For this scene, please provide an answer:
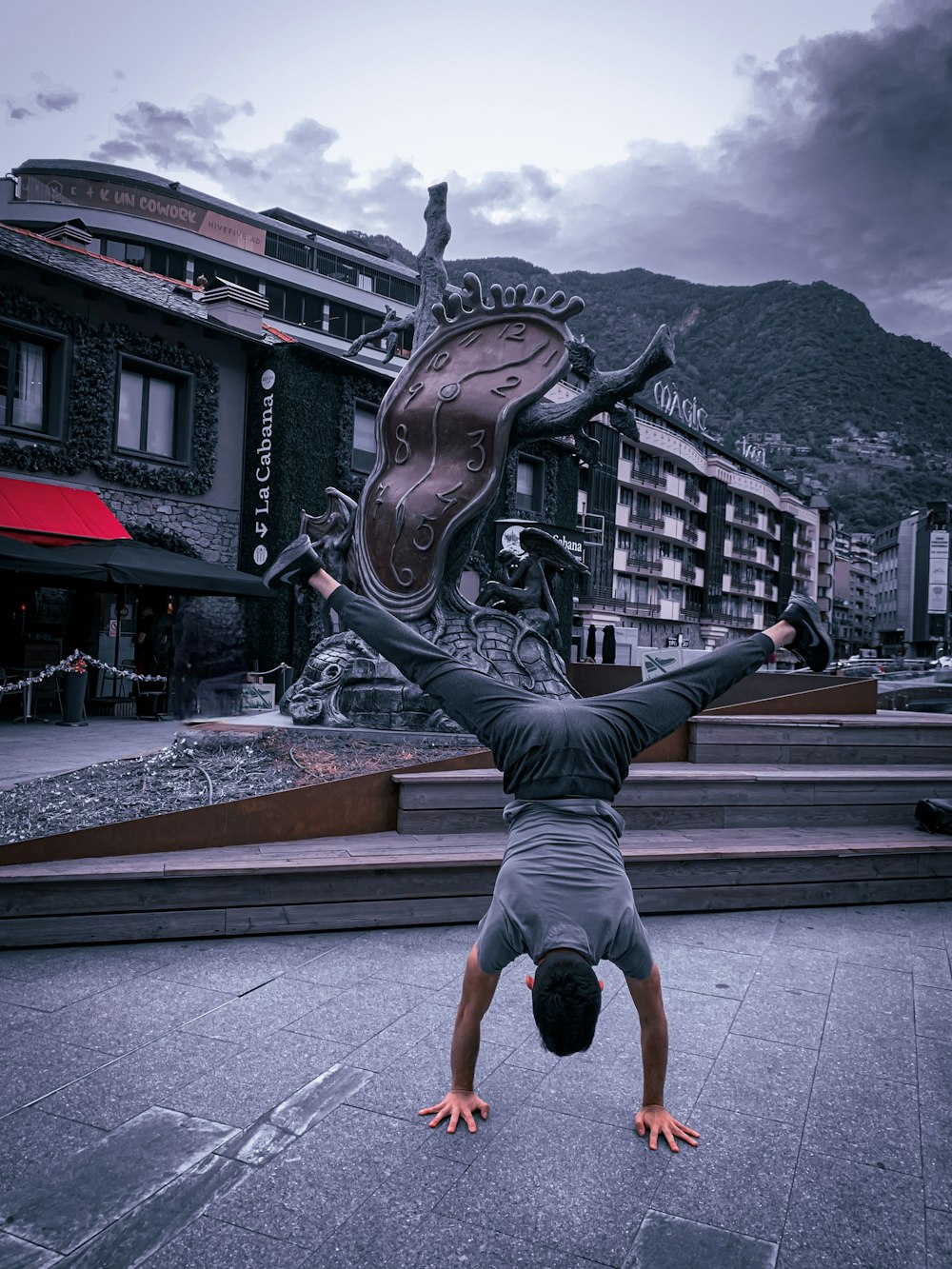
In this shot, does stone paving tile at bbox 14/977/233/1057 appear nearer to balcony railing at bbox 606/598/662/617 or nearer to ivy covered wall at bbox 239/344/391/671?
ivy covered wall at bbox 239/344/391/671

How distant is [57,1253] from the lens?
79.6 inches

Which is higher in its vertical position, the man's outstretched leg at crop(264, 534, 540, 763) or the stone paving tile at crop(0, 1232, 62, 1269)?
the man's outstretched leg at crop(264, 534, 540, 763)

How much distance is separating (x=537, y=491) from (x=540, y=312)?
1784 centimetres

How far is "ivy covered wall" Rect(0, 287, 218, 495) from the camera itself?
1486cm

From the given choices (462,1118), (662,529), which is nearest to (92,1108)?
(462,1118)

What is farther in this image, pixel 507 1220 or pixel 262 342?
pixel 262 342

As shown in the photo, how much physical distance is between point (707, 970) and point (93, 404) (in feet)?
50.6

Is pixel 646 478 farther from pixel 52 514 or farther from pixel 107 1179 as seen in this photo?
pixel 107 1179

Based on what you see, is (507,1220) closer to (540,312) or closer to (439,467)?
(439,467)

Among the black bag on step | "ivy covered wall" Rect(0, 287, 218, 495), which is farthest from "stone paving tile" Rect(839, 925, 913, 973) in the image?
"ivy covered wall" Rect(0, 287, 218, 495)

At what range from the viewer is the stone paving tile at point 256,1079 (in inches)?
107

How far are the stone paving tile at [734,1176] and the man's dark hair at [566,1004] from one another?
634 mm

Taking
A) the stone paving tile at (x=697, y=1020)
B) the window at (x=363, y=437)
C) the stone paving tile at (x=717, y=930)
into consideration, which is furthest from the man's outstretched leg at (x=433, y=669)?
the window at (x=363, y=437)

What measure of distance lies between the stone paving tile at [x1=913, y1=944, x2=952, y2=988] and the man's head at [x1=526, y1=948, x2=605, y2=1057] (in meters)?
2.75
